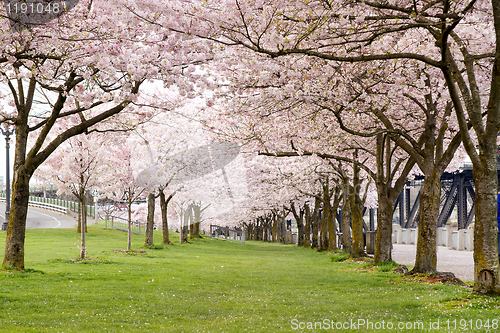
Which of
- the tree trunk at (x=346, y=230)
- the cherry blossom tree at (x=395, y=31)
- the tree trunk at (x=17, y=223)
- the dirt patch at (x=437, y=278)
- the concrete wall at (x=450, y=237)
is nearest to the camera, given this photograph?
the cherry blossom tree at (x=395, y=31)

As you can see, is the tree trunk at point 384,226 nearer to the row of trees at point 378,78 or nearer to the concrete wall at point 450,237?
the row of trees at point 378,78

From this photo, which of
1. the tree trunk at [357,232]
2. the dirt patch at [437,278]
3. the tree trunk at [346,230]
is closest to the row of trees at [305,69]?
the dirt patch at [437,278]

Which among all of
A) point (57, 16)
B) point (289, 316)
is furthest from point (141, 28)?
point (289, 316)

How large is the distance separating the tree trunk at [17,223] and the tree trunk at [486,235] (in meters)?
11.1

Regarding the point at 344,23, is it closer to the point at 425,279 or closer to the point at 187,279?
the point at 425,279

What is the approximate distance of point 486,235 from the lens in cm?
870

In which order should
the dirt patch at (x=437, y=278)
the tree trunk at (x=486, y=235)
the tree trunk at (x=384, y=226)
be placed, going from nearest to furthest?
the tree trunk at (x=486, y=235) → the dirt patch at (x=437, y=278) → the tree trunk at (x=384, y=226)

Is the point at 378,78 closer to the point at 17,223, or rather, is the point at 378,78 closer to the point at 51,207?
the point at 17,223

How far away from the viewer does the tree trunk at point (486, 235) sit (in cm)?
865

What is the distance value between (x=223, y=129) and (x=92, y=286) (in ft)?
35.5

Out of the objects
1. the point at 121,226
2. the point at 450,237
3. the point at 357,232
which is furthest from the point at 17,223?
the point at 121,226

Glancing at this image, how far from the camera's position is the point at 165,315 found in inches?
320

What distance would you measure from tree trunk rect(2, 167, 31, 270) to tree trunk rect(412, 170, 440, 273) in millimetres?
10510

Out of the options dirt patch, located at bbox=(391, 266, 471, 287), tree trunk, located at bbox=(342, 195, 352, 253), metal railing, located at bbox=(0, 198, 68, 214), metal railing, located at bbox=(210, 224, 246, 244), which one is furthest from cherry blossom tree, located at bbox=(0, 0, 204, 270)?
metal railing, located at bbox=(0, 198, 68, 214)
